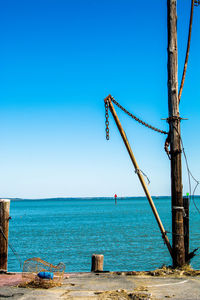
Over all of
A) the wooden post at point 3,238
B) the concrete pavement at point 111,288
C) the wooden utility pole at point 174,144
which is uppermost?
the wooden utility pole at point 174,144

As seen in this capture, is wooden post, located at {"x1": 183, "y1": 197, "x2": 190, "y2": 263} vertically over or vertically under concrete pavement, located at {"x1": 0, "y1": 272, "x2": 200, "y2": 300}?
over

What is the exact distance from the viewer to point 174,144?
410 inches

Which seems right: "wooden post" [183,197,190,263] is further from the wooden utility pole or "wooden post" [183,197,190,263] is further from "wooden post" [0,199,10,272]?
"wooden post" [0,199,10,272]

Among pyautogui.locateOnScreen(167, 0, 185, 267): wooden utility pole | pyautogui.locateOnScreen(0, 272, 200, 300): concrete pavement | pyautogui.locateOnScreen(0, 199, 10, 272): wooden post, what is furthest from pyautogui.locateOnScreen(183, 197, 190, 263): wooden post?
pyautogui.locateOnScreen(0, 199, 10, 272): wooden post

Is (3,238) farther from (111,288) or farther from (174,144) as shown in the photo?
(174,144)

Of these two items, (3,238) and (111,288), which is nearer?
(111,288)

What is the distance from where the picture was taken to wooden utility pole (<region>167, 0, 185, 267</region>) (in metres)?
10.1

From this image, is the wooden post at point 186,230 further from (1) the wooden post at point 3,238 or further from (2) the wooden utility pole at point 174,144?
(1) the wooden post at point 3,238

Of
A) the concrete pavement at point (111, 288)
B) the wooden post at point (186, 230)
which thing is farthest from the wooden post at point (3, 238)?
the wooden post at point (186, 230)

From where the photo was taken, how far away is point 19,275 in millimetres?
9828

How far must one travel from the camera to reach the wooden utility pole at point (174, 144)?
10.1 m

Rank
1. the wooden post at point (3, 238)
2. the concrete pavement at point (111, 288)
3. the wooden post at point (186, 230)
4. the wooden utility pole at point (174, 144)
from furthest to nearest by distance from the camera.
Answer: the wooden post at point (3, 238) < the wooden post at point (186, 230) < the wooden utility pole at point (174, 144) < the concrete pavement at point (111, 288)

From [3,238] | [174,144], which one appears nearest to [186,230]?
[174,144]

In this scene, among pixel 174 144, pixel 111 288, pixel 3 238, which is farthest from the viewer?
pixel 3 238
